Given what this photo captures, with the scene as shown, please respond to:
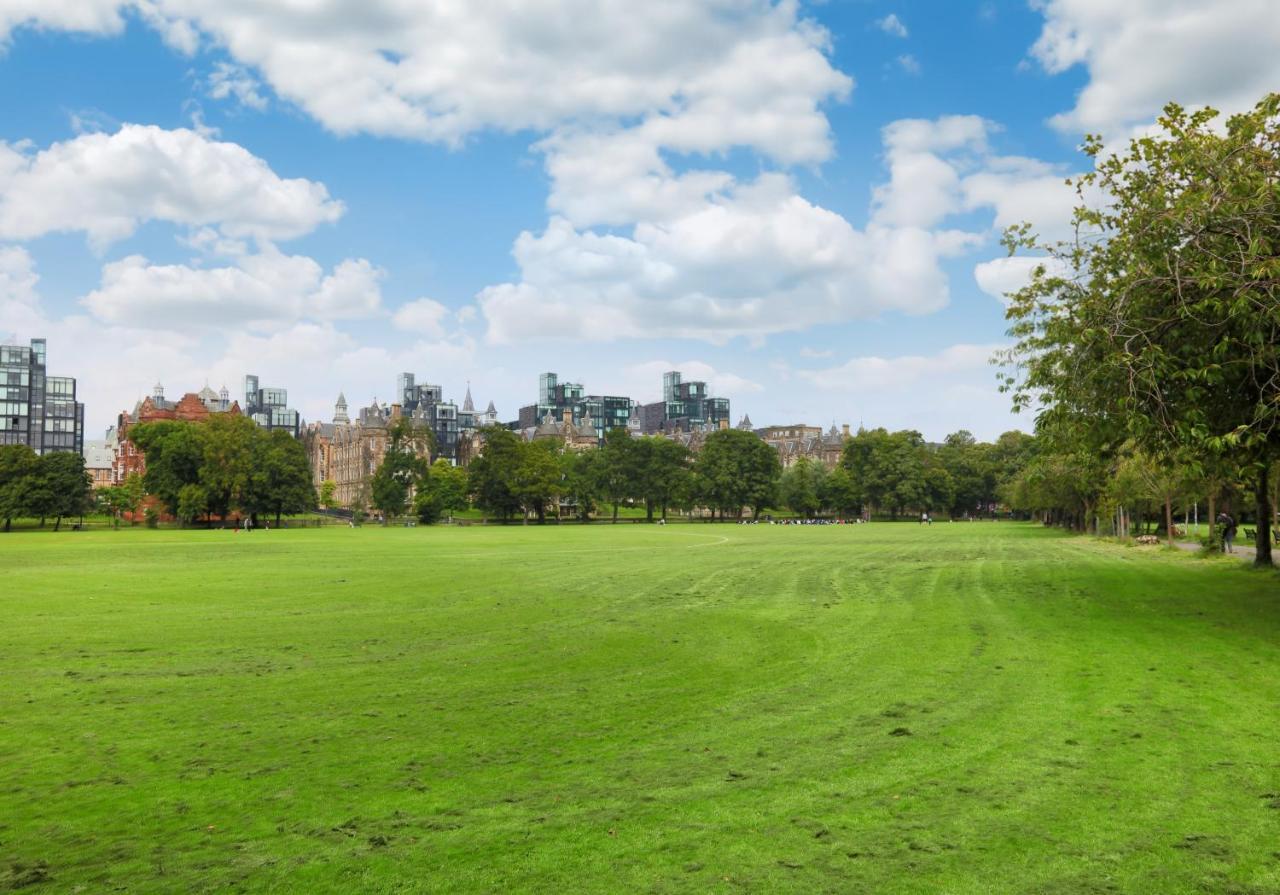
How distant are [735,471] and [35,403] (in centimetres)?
14207

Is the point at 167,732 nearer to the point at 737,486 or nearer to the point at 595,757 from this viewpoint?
the point at 595,757

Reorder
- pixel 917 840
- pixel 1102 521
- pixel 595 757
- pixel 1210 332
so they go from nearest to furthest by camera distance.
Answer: pixel 917 840 → pixel 595 757 → pixel 1210 332 → pixel 1102 521

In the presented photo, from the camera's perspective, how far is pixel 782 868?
20.4 feet

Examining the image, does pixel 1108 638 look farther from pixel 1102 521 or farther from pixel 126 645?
pixel 1102 521

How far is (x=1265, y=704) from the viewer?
11.1 m

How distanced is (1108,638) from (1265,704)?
515 centimetres

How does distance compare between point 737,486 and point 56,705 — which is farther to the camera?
point 737,486

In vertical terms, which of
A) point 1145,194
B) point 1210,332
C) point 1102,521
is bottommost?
point 1102,521

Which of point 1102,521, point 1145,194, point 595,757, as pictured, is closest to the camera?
point 595,757

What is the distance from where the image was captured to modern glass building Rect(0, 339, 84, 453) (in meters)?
177

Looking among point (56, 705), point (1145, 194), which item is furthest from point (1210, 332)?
point (56, 705)

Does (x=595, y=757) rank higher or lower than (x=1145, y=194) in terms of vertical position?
lower

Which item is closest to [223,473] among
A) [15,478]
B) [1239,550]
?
[15,478]

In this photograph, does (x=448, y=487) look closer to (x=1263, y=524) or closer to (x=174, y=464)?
(x=174, y=464)
